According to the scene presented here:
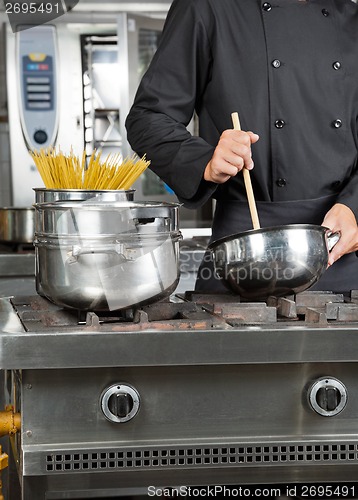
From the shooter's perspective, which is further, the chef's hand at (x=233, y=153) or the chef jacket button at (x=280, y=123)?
the chef jacket button at (x=280, y=123)

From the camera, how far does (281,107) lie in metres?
1.76

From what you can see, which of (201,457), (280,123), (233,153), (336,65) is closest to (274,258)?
(233,153)

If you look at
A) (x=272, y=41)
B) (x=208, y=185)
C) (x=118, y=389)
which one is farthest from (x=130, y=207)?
(x=272, y=41)

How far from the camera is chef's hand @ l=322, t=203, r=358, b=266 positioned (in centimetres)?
152

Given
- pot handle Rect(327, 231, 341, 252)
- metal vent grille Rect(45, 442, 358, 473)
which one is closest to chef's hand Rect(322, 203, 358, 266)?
pot handle Rect(327, 231, 341, 252)

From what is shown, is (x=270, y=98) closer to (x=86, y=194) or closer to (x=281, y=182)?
(x=281, y=182)

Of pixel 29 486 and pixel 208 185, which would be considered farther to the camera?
pixel 208 185

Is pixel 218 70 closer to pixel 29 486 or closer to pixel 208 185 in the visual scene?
pixel 208 185

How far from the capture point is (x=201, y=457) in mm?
1156

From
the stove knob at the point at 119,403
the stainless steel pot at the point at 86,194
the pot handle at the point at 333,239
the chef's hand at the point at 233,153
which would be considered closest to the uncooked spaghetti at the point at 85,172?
the stainless steel pot at the point at 86,194

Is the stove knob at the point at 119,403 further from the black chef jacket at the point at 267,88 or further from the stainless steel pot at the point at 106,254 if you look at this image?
the black chef jacket at the point at 267,88

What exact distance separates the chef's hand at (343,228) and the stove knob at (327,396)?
0.36 metres

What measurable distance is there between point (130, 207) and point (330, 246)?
450 mm

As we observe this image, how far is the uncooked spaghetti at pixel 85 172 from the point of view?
4.90 feet
